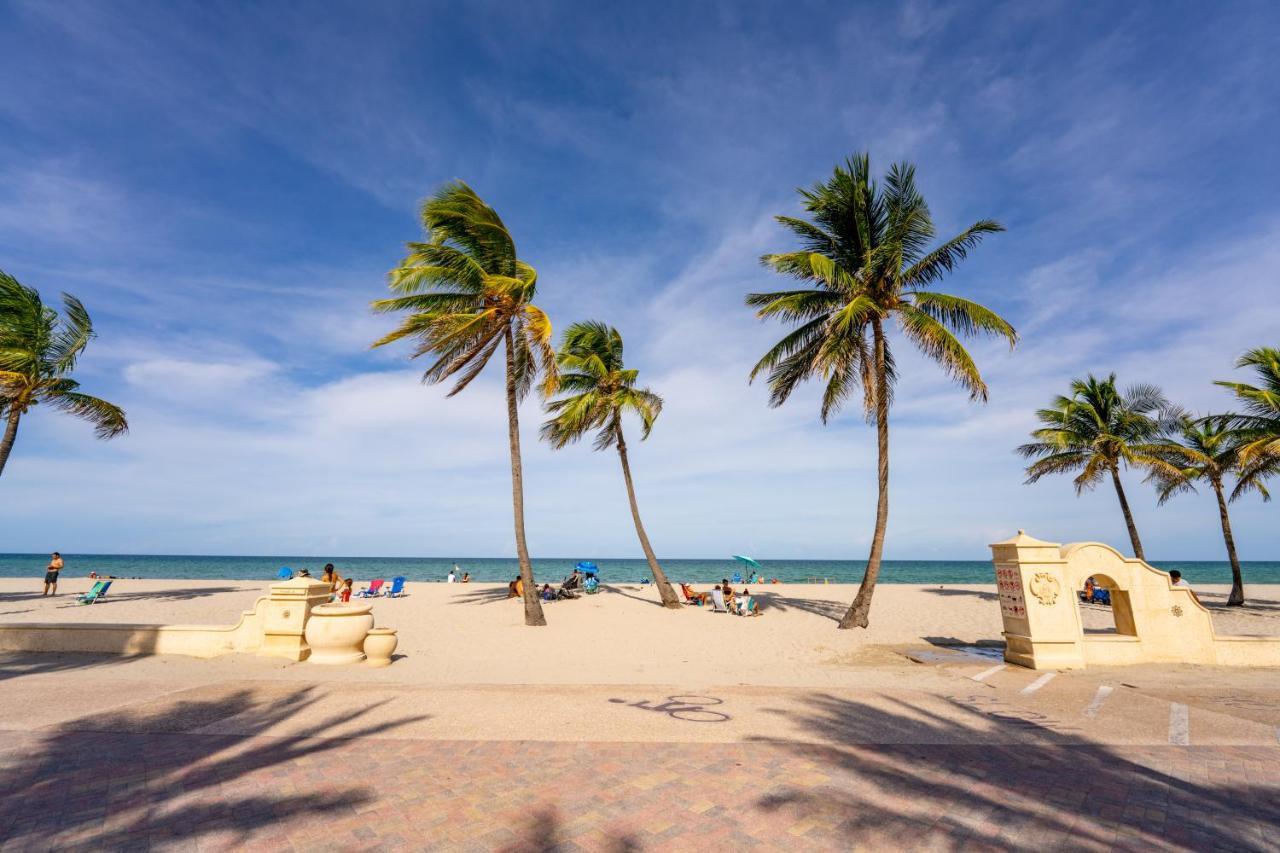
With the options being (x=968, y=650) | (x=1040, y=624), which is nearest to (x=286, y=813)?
(x=1040, y=624)

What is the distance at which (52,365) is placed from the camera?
19719 millimetres

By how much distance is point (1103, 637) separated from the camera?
1166 centimetres

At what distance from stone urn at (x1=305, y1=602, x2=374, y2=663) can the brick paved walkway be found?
14.6 ft

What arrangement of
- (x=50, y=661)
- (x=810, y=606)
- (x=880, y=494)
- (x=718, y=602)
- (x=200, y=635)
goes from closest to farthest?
(x=50, y=661) < (x=200, y=635) < (x=880, y=494) < (x=718, y=602) < (x=810, y=606)

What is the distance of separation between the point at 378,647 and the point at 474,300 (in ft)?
36.2

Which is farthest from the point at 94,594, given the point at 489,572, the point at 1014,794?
the point at 489,572

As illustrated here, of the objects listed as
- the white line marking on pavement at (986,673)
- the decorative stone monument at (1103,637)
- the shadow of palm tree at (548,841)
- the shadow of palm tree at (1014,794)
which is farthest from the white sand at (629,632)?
the shadow of palm tree at (548,841)

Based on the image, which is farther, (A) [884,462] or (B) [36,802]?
(A) [884,462]

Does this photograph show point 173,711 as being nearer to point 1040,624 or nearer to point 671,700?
point 671,700

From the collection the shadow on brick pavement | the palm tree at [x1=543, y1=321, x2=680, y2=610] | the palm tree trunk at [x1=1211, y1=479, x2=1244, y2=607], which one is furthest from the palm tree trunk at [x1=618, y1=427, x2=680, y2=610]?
the palm tree trunk at [x1=1211, y1=479, x2=1244, y2=607]

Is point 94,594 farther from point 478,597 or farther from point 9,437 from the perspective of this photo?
point 478,597

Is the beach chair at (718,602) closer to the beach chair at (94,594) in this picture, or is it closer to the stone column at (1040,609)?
the stone column at (1040,609)

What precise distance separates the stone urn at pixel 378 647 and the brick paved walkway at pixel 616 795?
4.88 metres

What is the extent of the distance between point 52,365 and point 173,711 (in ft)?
63.8
